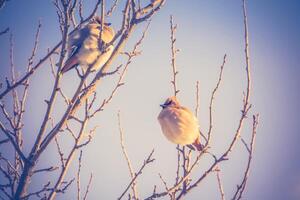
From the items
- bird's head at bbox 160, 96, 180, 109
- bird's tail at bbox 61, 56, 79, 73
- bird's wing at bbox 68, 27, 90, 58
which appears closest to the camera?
Answer: bird's tail at bbox 61, 56, 79, 73

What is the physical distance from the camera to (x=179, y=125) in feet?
15.0

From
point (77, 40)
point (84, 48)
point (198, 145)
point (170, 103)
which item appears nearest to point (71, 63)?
point (84, 48)

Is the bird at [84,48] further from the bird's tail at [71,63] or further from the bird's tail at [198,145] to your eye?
the bird's tail at [198,145]

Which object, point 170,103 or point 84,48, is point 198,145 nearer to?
point 170,103

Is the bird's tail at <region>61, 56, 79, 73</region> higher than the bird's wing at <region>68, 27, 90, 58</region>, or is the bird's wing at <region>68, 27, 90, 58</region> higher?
the bird's wing at <region>68, 27, 90, 58</region>

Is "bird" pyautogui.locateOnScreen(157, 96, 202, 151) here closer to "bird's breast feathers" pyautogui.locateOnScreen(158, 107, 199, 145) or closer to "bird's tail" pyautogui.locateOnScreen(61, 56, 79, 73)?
"bird's breast feathers" pyautogui.locateOnScreen(158, 107, 199, 145)

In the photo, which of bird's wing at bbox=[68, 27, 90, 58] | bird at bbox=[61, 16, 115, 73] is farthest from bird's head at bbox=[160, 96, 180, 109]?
bird's wing at bbox=[68, 27, 90, 58]

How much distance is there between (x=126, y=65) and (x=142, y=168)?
119 centimetres

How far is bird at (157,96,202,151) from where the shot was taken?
4434 mm

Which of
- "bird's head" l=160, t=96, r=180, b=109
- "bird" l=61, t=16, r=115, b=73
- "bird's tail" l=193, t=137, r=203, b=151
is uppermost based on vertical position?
"bird" l=61, t=16, r=115, b=73

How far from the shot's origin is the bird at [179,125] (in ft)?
14.5

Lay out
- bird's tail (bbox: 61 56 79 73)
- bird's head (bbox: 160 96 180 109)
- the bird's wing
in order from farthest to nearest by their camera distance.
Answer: bird's head (bbox: 160 96 180 109), the bird's wing, bird's tail (bbox: 61 56 79 73)

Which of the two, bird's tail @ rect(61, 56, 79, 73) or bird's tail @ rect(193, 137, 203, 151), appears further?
bird's tail @ rect(193, 137, 203, 151)

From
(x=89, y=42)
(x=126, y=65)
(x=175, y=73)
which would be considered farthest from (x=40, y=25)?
(x=175, y=73)
